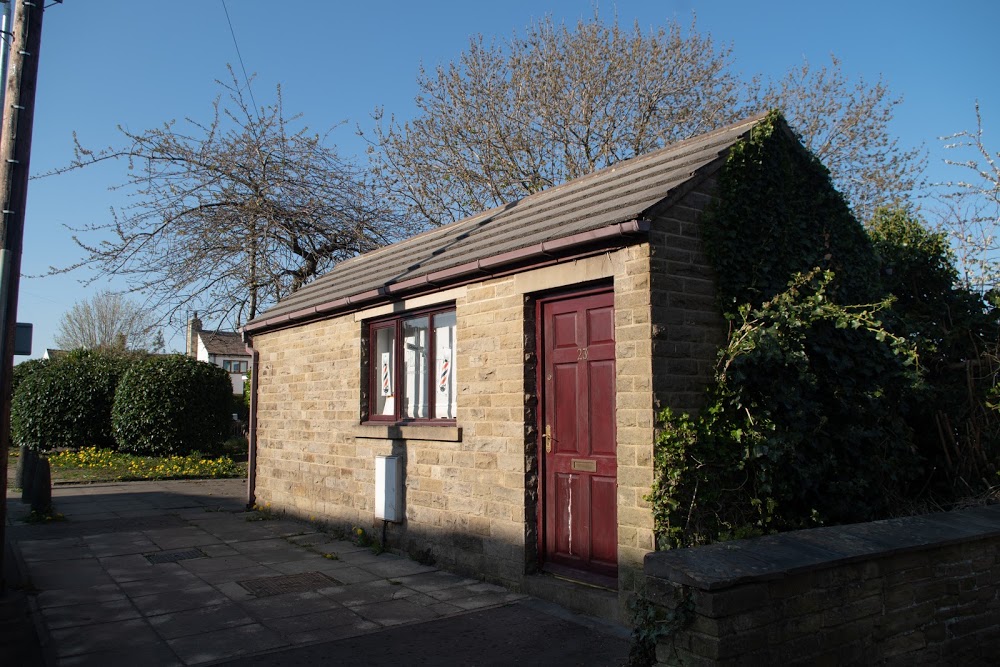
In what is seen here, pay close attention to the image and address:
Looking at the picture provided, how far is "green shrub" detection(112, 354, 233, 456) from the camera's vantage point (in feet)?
62.2

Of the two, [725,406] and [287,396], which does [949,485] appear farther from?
[287,396]

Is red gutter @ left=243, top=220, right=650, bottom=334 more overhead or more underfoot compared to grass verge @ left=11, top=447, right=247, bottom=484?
more overhead

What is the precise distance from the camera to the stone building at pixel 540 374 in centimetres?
594

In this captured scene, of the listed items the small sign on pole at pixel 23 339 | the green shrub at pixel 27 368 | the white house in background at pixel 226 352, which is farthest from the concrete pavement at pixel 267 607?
the white house in background at pixel 226 352

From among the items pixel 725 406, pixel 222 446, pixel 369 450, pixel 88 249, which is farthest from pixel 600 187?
pixel 222 446

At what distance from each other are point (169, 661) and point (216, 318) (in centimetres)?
1257

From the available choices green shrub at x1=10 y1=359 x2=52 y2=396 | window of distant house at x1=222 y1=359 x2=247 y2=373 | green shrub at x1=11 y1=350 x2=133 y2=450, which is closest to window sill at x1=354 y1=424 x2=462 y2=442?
green shrub at x1=11 y1=350 x2=133 y2=450

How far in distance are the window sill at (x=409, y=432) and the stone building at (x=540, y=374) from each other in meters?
0.03

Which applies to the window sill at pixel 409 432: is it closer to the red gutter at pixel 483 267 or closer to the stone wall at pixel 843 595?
the red gutter at pixel 483 267

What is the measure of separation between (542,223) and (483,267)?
84 cm

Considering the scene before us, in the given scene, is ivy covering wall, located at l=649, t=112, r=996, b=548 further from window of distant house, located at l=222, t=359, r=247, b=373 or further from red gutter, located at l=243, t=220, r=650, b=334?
window of distant house, located at l=222, t=359, r=247, b=373

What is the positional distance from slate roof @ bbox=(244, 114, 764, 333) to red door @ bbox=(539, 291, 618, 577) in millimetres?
710

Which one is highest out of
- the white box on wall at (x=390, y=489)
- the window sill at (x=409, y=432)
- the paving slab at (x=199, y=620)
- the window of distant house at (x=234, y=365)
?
the window of distant house at (x=234, y=365)

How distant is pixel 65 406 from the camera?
20016 millimetres
